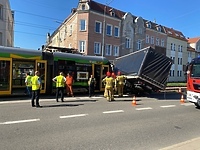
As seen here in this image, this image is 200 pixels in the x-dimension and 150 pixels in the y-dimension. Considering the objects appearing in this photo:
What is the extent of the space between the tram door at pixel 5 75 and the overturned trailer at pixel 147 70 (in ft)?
26.9

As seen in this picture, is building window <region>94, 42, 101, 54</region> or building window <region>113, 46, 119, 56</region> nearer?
building window <region>94, 42, 101, 54</region>

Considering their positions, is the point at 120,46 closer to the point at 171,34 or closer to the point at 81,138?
the point at 171,34

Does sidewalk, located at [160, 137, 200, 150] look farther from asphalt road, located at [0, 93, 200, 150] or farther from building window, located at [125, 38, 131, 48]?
building window, located at [125, 38, 131, 48]

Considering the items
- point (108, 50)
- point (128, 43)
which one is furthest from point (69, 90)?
point (128, 43)

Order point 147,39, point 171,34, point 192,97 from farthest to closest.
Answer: point 171,34
point 147,39
point 192,97

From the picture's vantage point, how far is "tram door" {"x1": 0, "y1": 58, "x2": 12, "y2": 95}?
480 inches

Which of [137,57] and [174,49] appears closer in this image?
[137,57]

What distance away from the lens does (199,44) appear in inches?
2574

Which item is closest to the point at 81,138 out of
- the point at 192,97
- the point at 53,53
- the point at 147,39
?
the point at 192,97

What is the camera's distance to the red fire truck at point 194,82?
403 inches

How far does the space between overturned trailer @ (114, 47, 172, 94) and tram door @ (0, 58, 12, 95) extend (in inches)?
322

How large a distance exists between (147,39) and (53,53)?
34.1m

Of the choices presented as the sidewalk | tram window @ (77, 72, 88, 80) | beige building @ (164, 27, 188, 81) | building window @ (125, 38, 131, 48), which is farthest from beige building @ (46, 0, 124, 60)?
the sidewalk

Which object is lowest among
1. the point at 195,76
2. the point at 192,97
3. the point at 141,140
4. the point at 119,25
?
the point at 141,140
